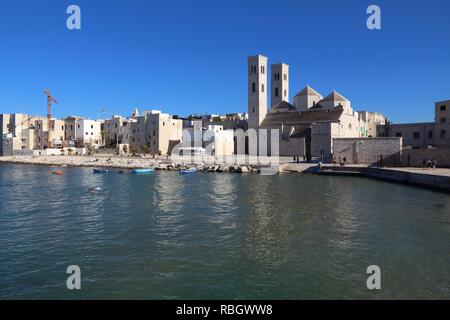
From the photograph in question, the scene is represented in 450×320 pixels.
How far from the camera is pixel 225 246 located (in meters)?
11.7

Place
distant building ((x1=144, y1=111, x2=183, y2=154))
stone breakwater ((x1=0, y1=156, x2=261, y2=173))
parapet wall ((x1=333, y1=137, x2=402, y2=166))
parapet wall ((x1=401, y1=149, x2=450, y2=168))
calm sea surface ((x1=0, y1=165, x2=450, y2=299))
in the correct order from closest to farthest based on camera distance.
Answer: calm sea surface ((x1=0, y1=165, x2=450, y2=299))
parapet wall ((x1=401, y1=149, x2=450, y2=168))
parapet wall ((x1=333, y1=137, x2=402, y2=166))
stone breakwater ((x1=0, y1=156, x2=261, y2=173))
distant building ((x1=144, y1=111, x2=183, y2=154))

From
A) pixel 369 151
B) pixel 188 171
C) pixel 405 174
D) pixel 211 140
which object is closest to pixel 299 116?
pixel 211 140

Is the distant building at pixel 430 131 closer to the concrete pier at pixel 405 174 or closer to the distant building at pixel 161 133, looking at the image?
the concrete pier at pixel 405 174

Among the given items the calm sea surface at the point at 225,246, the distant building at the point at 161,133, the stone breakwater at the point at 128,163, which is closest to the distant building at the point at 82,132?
the stone breakwater at the point at 128,163

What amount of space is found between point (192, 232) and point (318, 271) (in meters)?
5.31

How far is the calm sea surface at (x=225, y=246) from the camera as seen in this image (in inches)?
336

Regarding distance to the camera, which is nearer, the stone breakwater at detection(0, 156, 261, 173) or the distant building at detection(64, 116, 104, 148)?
the stone breakwater at detection(0, 156, 261, 173)

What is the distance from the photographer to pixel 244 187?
27.0 m

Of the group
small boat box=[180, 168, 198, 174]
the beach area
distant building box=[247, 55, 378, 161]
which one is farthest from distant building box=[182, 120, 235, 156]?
small boat box=[180, 168, 198, 174]

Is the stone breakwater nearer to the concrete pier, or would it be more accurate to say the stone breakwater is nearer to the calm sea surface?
the concrete pier

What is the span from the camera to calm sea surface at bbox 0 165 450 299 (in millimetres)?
8539

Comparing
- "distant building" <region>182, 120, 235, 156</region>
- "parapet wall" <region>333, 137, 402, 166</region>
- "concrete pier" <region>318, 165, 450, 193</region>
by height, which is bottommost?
"concrete pier" <region>318, 165, 450, 193</region>

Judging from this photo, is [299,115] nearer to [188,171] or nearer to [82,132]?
[188,171]
